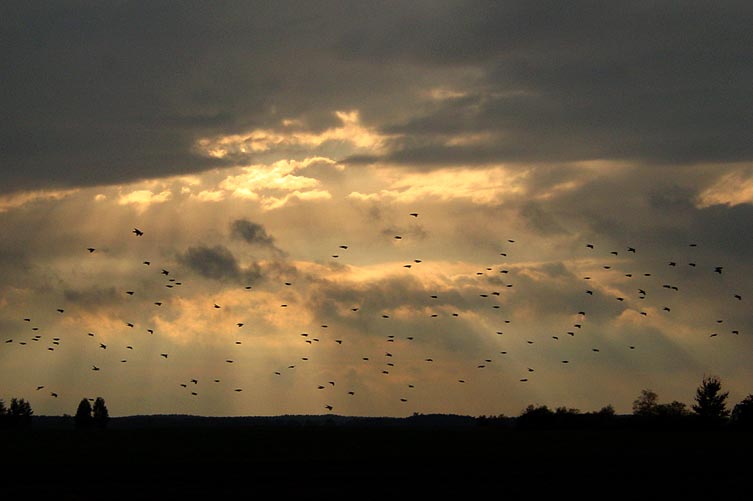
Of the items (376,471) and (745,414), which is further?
(745,414)

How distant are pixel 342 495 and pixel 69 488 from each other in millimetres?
18553

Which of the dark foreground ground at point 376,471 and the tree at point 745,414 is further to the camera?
the tree at point 745,414

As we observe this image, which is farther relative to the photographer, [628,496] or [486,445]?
[486,445]

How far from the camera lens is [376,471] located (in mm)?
76500

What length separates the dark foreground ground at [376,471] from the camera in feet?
198

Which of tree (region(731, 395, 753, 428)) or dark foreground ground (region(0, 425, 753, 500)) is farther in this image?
tree (region(731, 395, 753, 428))

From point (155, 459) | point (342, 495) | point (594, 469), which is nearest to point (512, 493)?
point (342, 495)

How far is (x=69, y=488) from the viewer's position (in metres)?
62.6

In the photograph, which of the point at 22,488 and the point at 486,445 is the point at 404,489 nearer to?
the point at 22,488

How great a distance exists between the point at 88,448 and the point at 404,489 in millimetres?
62729

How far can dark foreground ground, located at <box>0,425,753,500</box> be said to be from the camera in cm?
6031

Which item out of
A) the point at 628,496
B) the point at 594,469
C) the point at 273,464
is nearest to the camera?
the point at 628,496

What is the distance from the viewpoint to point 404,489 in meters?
62.0

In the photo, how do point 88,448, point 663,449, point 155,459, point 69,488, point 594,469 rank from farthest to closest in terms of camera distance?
point 88,448
point 663,449
point 155,459
point 594,469
point 69,488
